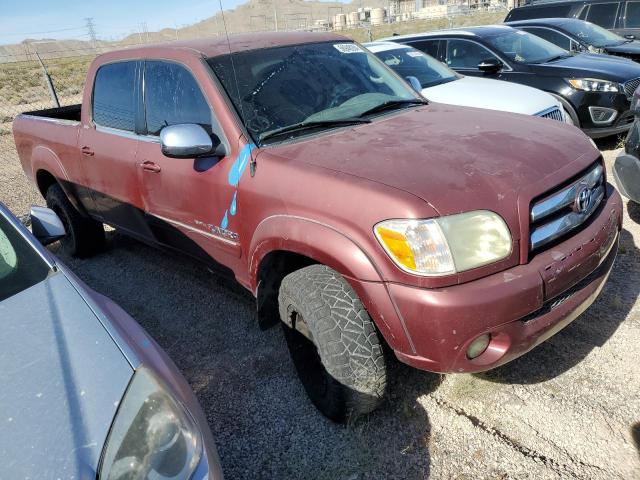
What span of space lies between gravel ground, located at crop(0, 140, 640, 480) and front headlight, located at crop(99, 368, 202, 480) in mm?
985

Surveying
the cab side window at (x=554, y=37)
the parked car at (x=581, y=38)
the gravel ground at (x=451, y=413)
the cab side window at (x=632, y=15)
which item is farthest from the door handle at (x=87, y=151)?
the cab side window at (x=632, y=15)

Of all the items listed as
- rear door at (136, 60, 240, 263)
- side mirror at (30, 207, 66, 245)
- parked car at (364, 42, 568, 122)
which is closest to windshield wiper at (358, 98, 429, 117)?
rear door at (136, 60, 240, 263)

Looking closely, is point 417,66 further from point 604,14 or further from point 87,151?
point 604,14

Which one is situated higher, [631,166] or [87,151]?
[87,151]

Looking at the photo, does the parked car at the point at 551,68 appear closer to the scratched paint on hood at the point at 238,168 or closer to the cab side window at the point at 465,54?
the cab side window at the point at 465,54

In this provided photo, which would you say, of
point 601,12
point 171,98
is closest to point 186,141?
point 171,98

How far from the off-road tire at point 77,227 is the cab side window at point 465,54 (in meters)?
5.18

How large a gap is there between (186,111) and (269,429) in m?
1.92

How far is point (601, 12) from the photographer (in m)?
10.8

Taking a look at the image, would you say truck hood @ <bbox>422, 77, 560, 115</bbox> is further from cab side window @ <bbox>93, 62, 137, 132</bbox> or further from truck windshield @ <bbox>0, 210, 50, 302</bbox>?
truck windshield @ <bbox>0, 210, 50, 302</bbox>

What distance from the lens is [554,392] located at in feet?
8.69

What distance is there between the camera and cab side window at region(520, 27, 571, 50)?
8.48 meters

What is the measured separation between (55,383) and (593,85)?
662 cm

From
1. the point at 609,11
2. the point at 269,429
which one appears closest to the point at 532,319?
the point at 269,429
